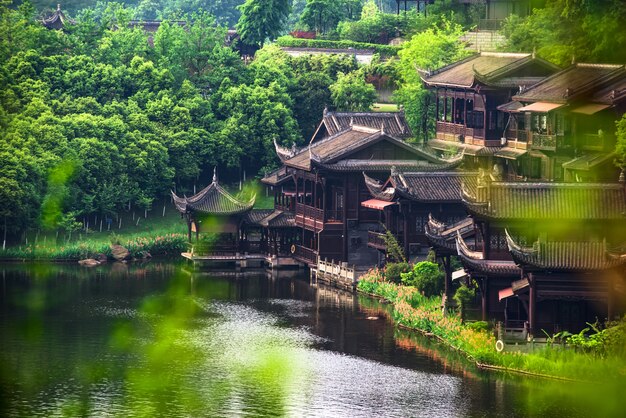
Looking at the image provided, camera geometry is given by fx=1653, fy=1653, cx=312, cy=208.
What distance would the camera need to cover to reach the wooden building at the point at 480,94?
292ft

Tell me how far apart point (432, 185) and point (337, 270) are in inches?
272

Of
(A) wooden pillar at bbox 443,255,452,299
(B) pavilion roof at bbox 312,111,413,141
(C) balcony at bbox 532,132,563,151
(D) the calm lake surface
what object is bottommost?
(D) the calm lake surface

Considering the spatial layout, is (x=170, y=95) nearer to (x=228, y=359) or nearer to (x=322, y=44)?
(x=322, y=44)

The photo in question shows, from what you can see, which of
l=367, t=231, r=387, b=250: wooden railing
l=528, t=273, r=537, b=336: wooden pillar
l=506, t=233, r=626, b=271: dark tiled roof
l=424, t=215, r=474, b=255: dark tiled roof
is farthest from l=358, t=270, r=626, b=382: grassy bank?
l=367, t=231, r=387, b=250: wooden railing

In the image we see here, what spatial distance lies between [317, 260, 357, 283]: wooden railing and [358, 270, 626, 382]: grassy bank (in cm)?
752

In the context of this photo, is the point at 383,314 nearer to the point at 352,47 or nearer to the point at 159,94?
the point at 159,94

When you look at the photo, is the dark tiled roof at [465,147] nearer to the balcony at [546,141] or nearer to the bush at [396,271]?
the balcony at [546,141]

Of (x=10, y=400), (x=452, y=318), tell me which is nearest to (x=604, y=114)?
(x=452, y=318)

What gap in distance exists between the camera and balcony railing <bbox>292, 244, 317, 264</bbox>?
8825cm

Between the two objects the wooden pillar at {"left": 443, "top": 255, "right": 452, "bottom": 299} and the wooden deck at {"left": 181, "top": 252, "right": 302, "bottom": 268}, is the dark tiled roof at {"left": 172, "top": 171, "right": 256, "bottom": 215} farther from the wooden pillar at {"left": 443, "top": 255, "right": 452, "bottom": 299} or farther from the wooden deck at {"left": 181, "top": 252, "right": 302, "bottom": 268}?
the wooden pillar at {"left": 443, "top": 255, "right": 452, "bottom": 299}

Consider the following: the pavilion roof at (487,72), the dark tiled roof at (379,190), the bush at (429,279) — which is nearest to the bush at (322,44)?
the pavilion roof at (487,72)

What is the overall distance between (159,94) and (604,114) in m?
38.2

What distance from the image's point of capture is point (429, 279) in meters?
73.4

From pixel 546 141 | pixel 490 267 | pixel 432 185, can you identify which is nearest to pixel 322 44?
pixel 432 185
